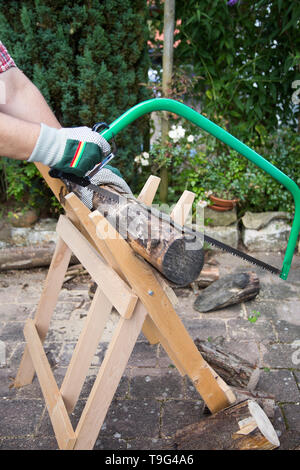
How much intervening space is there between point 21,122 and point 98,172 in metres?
0.46

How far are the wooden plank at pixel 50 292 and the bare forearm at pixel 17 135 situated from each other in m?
0.90

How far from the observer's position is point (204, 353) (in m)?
2.75

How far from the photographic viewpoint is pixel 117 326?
1.92 m

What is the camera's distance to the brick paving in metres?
2.46

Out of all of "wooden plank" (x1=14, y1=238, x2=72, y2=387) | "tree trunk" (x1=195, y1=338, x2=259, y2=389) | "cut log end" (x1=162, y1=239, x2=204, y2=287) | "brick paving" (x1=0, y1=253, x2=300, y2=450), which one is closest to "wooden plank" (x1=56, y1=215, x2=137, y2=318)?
"wooden plank" (x1=14, y1=238, x2=72, y2=387)

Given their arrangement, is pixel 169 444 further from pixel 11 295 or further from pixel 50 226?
pixel 50 226

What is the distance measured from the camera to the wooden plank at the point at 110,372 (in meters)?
1.90

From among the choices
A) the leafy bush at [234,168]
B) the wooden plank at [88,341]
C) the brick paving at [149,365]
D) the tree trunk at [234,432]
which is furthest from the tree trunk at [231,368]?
the leafy bush at [234,168]

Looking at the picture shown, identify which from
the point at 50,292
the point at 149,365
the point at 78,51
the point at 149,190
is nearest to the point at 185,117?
the point at 149,190

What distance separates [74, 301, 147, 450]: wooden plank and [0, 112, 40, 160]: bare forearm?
78cm

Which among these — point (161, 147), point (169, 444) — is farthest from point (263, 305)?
point (161, 147)

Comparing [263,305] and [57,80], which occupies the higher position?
[57,80]

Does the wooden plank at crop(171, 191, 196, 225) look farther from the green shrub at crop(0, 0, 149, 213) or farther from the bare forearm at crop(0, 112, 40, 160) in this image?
the green shrub at crop(0, 0, 149, 213)

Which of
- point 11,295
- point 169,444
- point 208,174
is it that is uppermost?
point 208,174
